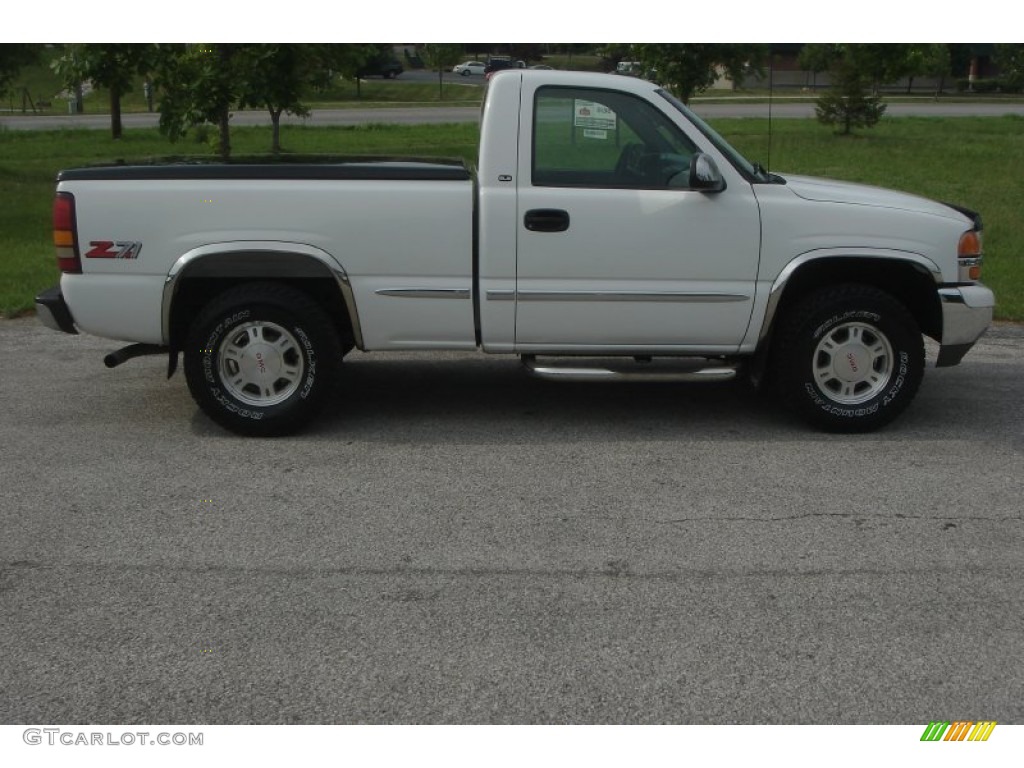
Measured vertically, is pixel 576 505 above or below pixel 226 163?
below

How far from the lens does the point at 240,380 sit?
684 centimetres

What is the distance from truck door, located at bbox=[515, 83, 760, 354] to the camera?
6.67 metres

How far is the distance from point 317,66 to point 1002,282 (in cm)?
762

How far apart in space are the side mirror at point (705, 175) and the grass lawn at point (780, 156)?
4610mm

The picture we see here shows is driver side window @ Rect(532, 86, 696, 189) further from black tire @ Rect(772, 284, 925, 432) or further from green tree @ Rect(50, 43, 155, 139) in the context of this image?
green tree @ Rect(50, 43, 155, 139)

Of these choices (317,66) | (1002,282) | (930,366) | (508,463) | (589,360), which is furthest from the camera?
(317,66)

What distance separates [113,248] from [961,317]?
4.57 metres

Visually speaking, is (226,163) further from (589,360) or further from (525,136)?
(589,360)

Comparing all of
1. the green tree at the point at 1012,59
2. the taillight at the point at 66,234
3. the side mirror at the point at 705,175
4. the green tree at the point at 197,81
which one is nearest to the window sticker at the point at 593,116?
the side mirror at the point at 705,175

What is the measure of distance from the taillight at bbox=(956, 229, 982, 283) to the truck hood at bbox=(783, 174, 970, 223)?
11cm

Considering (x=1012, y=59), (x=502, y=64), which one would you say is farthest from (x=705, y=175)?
(x=1012, y=59)

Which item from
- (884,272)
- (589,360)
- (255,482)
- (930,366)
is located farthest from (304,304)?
(930,366)

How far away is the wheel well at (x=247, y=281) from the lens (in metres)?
6.68

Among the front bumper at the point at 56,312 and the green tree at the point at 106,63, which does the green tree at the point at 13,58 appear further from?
the front bumper at the point at 56,312
